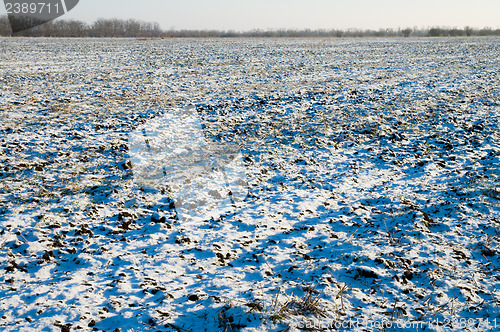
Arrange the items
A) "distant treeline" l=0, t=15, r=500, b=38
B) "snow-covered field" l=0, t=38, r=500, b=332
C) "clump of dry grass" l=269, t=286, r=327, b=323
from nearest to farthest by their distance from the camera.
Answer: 1. "clump of dry grass" l=269, t=286, r=327, b=323
2. "snow-covered field" l=0, t=38, r=500, b=332
3. "distant treeline" l=0, t=15, r=500, b=38

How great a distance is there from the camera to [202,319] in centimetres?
407

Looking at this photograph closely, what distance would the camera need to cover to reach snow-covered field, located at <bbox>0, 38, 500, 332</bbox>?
4285 mm

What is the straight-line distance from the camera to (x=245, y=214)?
6824mm

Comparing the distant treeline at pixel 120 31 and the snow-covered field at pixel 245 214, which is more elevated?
the distant treeline at pixel 120 31

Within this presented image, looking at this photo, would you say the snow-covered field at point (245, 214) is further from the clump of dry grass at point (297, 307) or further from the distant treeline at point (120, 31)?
the distant treeline at point (120, 31)

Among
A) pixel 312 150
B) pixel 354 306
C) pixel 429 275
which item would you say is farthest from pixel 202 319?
pixel 312 150

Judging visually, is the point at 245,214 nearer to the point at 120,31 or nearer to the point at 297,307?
the point at 297,307

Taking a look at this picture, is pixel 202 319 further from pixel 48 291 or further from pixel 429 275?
pixel 429 275

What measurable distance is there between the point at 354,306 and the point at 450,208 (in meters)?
4.07

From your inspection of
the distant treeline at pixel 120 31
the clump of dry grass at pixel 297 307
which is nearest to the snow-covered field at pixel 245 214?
the clump of dry grass at pixel 297 307

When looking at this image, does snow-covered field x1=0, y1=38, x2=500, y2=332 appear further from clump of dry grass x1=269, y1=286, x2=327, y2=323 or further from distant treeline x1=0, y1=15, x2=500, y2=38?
distant treeline x1=0, y1=15, x2=500, y2=38

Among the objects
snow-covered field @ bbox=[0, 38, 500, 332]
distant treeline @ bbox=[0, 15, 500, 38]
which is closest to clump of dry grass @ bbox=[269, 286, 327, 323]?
snow-covered field @ bbox=[0, 38, 500, 332]

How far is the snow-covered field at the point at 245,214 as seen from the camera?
4285mm

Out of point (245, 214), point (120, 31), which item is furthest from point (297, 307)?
point (120, 31)
